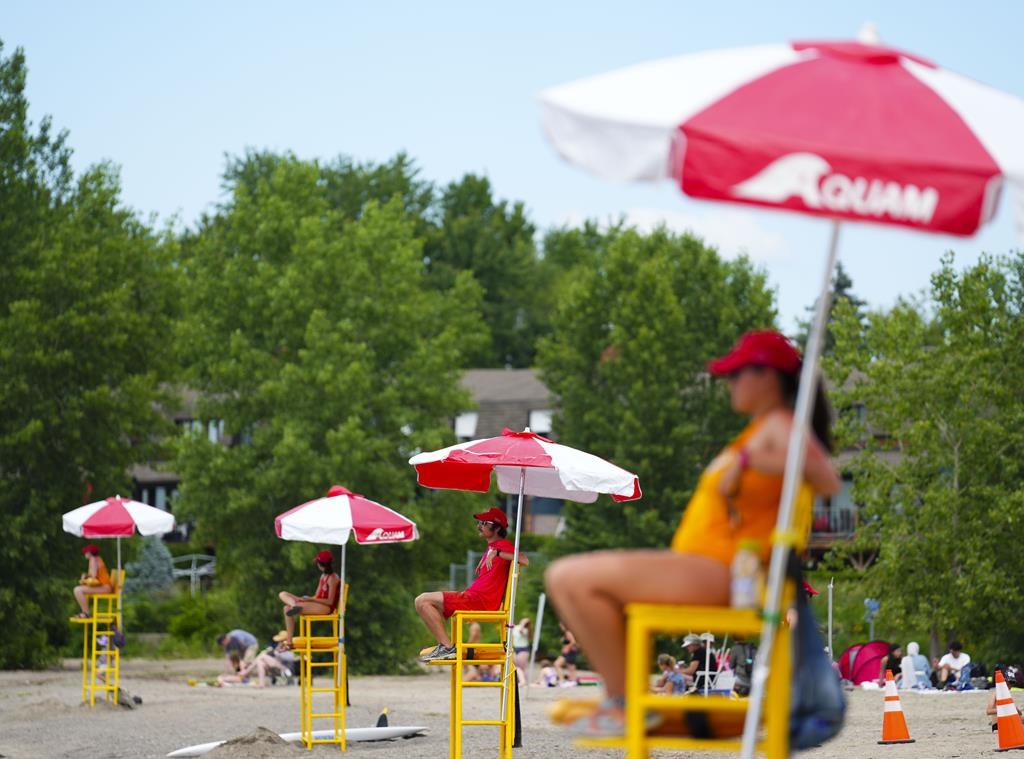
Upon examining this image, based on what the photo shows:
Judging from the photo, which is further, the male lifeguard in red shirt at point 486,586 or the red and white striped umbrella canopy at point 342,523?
the red and white striped umbrella canopy at point 342,523

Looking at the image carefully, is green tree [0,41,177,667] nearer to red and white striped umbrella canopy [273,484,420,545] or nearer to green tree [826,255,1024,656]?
green tree [826,255,1024,656]

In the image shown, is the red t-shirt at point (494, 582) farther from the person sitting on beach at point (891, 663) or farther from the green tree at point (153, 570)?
the green tree at point (153, 570)

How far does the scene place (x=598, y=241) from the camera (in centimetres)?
9031

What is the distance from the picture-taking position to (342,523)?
59.2 feet

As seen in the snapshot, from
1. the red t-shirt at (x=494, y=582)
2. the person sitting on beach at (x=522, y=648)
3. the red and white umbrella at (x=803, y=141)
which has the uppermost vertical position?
the red and white umbrella at (x=803, y=141)

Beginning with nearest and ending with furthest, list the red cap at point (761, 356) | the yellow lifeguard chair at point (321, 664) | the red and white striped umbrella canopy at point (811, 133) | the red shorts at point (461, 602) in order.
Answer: the red and white striped umbrella canopy at point (811, 133)
the red cap at point (761, 356)
the red shorts at point (461, 602)
the yellow lifeguard chair at point (321, 664)

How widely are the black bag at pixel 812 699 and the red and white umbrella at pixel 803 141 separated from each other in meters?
0.26

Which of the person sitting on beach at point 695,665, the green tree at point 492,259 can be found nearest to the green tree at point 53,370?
the person sitting on beach at point 695,665

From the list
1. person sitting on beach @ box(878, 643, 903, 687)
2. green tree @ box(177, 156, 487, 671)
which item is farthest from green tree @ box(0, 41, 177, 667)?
person sitting on beach @ box(878, 643, 903, 687)

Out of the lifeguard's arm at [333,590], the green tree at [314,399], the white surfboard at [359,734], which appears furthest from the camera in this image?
the green tree at [314,399]

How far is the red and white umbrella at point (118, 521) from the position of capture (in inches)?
1008

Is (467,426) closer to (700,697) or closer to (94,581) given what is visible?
(94,581)

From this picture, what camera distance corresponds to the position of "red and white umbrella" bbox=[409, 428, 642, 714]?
14219 millimetres

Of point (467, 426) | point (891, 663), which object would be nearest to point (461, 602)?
point (891, 663)
